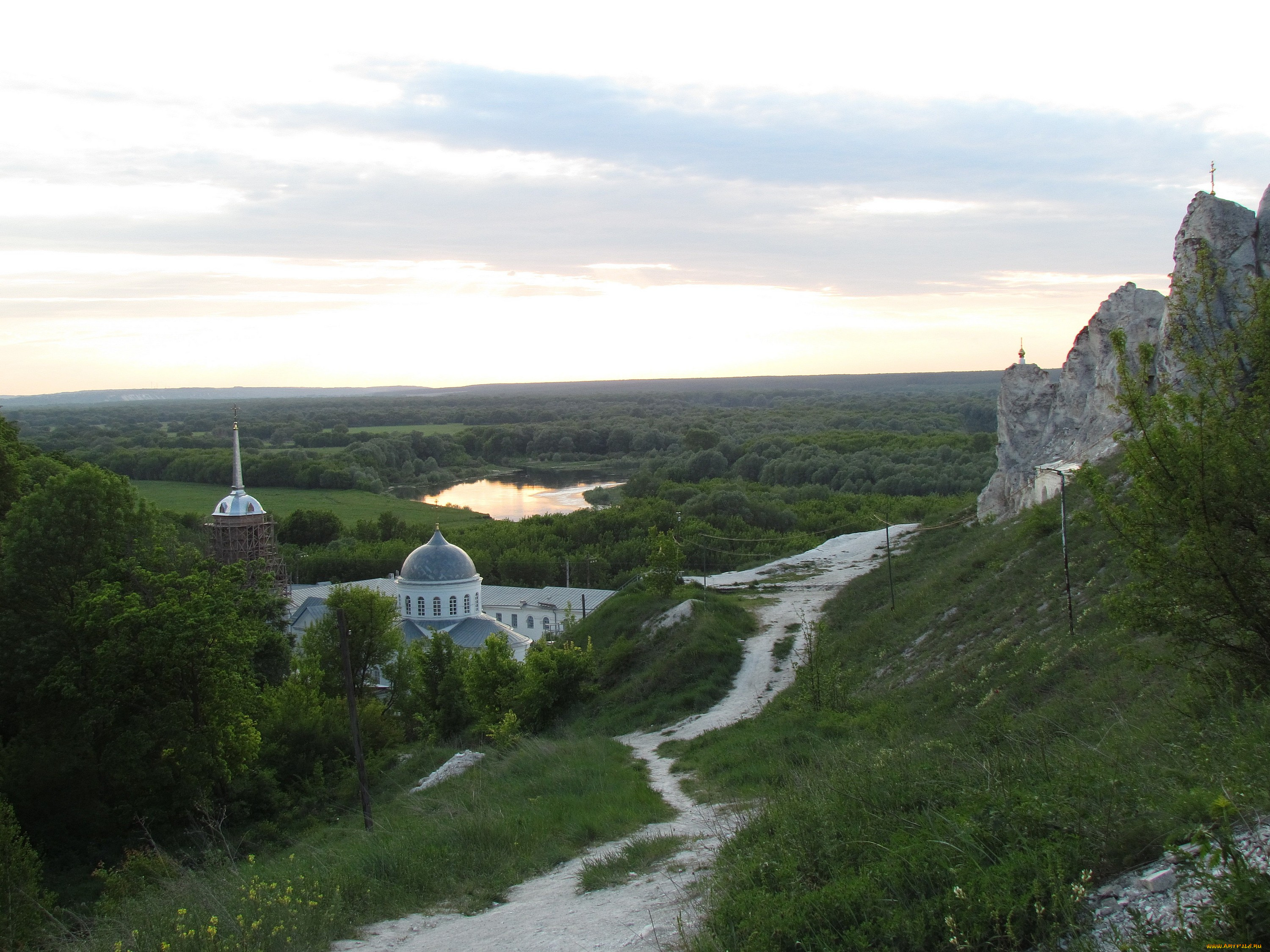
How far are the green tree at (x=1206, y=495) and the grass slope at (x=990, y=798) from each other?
0.47 m

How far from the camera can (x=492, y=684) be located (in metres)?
20.2

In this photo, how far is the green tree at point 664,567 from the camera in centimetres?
2670

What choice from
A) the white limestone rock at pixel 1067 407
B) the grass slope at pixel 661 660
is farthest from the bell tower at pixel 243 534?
the white limestone rock at pixel 1067 407

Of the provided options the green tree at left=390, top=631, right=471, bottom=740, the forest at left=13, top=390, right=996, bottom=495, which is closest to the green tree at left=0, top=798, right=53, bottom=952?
the green tree at left=390, top=631, right=471, bottom=740

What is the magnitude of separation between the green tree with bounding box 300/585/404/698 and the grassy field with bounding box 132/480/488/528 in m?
40.9

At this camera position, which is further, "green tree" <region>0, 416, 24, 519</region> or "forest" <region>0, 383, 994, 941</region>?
"green tree" <region>0, 416, 24, 519</region>

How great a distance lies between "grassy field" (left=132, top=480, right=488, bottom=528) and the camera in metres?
77.5

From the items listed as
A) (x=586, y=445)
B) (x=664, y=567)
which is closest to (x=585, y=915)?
(x=664, y=567)

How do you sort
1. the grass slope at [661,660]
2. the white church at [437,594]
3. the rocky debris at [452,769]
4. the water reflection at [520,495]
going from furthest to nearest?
the water reflection at [520,495] → the white church at [437,594] → the grass slope at [661,660] → the rocky debris at [452,769]

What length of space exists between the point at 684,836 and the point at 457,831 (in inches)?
87.3

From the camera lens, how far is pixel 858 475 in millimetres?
80500

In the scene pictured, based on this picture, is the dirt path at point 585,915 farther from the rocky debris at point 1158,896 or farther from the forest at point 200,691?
the rocky debris at point 1158,896

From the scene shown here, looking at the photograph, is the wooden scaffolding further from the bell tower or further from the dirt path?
the dirt path

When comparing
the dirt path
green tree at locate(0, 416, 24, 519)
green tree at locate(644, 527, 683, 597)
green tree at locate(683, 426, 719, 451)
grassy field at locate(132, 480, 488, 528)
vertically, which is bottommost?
grassy field at locate(132, 480, 488, 528)
